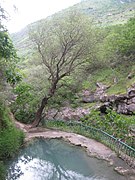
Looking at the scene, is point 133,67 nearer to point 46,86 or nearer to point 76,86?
point 76,86

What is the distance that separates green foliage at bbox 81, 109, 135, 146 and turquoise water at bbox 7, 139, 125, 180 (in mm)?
2149

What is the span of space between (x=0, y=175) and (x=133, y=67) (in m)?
14.7

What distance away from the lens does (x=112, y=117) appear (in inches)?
617

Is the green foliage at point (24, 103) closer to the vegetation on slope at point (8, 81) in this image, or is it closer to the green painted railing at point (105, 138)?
the green painted railing at point (105, 138)

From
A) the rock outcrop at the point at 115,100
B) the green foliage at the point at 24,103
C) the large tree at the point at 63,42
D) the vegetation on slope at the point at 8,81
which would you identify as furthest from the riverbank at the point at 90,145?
the rock outcrop at the point at 115,100

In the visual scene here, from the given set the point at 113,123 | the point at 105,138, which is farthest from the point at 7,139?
the point at 113,123

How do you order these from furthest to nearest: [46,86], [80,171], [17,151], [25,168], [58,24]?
1. [46,86]
2. [58,24]
3. [17,151]
4. [25,168]
5. [80,171]

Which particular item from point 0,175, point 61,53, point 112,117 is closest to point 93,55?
point 61,53

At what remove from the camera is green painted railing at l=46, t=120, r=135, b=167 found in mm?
12359

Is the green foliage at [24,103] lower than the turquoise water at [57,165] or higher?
higher

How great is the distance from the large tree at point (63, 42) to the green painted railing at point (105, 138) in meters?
2.59

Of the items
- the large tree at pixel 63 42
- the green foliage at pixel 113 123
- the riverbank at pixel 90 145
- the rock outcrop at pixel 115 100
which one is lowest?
the riverbank at pixel 90 145

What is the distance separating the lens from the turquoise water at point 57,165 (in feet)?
36.8

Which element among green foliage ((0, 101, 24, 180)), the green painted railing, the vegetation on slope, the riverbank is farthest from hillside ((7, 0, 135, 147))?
the vegetation on slope
